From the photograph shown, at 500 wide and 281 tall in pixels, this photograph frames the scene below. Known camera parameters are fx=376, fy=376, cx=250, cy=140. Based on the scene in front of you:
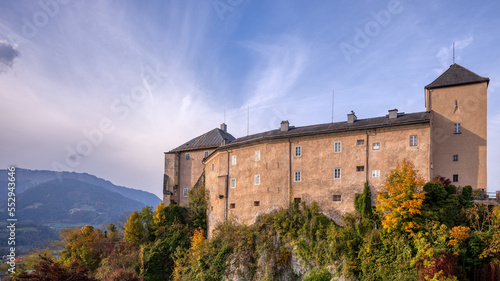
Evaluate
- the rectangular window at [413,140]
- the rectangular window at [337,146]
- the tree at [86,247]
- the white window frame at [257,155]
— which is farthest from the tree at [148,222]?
the rectangular window at [413,140]

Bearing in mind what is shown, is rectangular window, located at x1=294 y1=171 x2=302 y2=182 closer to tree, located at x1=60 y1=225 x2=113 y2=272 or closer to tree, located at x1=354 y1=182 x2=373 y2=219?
tree, located at x1=354 y1=182 x2=373 y2=219

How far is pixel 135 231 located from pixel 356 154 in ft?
98.5

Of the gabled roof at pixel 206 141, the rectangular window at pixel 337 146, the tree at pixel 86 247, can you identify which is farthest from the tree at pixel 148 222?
the rectangular window at pixel 337 146

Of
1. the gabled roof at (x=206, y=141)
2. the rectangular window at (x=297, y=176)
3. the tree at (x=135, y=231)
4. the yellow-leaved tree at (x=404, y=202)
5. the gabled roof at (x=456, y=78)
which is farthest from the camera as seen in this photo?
the gabled roof at (x=206, y=141)

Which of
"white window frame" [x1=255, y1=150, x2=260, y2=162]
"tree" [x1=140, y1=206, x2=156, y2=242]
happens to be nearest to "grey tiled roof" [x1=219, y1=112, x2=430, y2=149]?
"white window frame" [x1=255, y1=150, x2=260, y2=162]

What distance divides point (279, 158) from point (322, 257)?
11899 millimetres

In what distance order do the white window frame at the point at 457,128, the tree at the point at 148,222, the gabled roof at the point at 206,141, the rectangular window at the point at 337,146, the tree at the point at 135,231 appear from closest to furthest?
the white window frame at the point at 457,128 < the rectangular window at the point at 337,146 < the tree at the point at 135,231 < the tree at the point at 148,222 < the gabled roof at the point at 206,141

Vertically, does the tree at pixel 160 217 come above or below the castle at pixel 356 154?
below

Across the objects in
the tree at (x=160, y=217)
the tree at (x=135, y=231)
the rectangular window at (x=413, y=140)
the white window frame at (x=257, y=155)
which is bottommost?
the tree at (x=135, y=231)

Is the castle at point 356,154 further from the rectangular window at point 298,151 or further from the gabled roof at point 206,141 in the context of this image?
the gabled roof at point 206,141

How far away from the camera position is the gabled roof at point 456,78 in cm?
3666

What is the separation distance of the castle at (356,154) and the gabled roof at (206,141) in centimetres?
925

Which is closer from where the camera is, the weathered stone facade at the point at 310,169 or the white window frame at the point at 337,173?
the weathered stone facade at the point at 310,169

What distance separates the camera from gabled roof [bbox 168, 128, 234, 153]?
54.1 m
